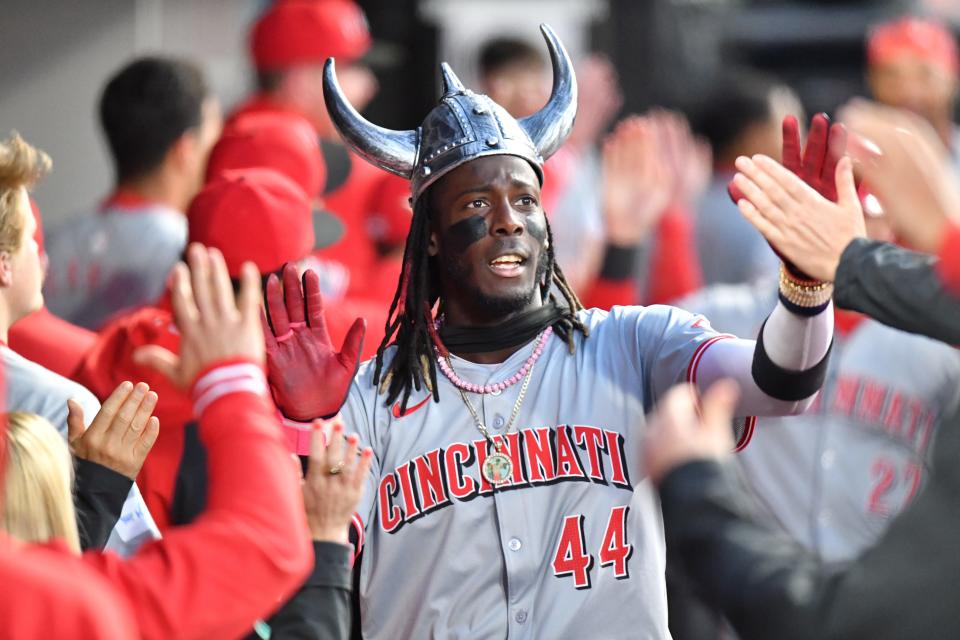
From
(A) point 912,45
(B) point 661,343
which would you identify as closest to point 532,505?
(B) point 661,343

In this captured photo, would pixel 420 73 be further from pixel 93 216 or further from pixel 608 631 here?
pixel 608 631

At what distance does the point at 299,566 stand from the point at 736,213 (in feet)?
17.0

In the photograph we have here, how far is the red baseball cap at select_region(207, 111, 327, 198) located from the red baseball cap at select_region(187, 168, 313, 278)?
31.0 inches

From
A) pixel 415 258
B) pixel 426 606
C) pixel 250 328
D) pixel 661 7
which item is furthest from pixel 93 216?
pixel 661 7

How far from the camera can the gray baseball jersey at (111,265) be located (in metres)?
5.84

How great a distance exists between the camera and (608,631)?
3.53 meters

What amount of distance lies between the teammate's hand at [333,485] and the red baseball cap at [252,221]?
1.34m

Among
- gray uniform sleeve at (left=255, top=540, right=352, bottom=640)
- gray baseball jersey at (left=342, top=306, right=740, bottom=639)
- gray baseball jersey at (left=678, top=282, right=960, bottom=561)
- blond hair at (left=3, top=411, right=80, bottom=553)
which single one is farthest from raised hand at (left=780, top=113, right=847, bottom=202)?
gray baseball jersey at (left=678, top=282, right=960, bottom=561)

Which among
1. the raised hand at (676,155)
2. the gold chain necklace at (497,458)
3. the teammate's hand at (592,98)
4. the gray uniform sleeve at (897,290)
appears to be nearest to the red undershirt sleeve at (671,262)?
the raised hand at (676,155)

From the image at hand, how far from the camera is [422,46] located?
10219 millimetres

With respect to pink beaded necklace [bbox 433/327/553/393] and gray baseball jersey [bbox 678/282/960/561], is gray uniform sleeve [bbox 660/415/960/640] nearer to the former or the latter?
pink beaded necklace [bbox 433/327/553/393]

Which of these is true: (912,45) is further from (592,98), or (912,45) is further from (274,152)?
(274,152)

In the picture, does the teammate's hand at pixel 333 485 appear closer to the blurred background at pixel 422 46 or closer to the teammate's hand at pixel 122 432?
the teammate's hand at pixel 122 432

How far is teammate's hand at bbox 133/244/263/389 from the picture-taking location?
2709 millimetres
